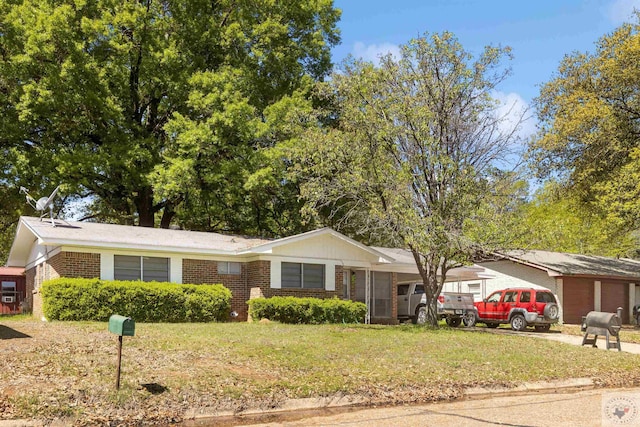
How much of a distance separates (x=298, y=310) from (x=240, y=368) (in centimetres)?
1034

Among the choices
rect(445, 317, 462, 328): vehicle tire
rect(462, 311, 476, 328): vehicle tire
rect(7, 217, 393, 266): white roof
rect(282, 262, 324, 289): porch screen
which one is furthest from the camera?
rect(462, 311, 476, 328): vehicle tire

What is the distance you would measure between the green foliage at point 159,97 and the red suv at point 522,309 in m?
10.1

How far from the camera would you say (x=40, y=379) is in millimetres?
9422

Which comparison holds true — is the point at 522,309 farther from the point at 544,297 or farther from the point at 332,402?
the point at 332,402

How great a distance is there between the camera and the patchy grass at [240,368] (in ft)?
29.4

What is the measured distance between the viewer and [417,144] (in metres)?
19.8

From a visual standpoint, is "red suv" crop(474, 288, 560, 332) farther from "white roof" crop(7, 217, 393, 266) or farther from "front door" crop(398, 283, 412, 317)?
"white roof" crop(7, 217, 393, 266)

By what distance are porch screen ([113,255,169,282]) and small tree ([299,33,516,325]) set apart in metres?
5.97

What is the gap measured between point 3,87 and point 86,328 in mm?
17302

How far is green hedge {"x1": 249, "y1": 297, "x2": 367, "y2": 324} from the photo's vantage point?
70.4 feet

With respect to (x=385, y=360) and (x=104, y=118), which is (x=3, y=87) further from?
(x=385, y=360)

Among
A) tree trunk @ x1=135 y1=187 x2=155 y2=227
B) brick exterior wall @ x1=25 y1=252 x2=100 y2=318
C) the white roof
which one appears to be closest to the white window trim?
the white roof

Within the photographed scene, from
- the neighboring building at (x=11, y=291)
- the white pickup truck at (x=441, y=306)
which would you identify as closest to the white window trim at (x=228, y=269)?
the white pickup truck at (x=441, y=306)

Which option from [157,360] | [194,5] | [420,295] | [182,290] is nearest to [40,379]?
[157,360]
